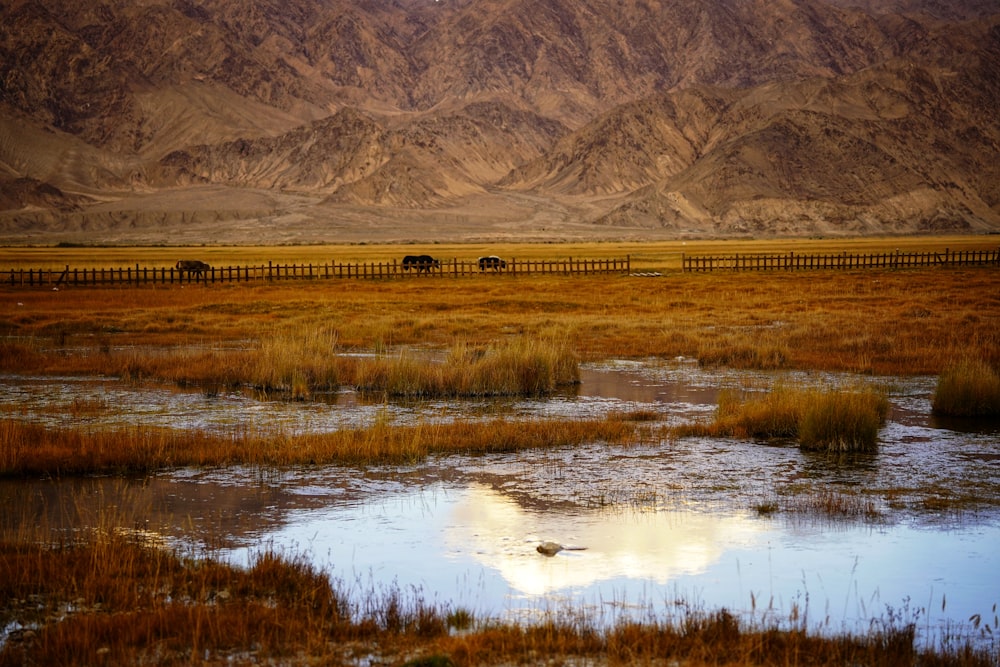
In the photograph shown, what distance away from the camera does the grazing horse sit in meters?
67.7

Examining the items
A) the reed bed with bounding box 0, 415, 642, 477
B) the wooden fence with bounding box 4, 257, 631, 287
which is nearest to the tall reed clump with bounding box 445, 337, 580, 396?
the reed bed with bounding box 0, 415, 642, 477

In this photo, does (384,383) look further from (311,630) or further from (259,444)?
(311,630)

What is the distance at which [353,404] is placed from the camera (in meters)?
20.0

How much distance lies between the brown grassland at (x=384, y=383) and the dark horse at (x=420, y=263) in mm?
10659

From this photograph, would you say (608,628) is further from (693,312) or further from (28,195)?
(28,195)

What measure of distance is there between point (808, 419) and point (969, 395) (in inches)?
169

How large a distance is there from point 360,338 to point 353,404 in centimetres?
1065

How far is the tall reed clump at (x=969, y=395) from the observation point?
1842cm

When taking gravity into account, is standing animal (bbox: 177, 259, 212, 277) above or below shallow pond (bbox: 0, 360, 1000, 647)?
above

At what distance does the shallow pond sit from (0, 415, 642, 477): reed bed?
1.57 ft

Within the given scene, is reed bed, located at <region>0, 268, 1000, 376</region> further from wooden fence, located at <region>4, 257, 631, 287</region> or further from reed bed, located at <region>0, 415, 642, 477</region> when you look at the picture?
reed bed, located at <region>0, 415, 642, 477</region>

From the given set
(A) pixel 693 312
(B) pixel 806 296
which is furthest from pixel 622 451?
(B) pixel 806 296

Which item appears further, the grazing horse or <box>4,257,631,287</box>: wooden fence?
the grazing horse

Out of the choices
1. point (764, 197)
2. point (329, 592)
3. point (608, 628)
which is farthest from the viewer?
point (764, 197)
